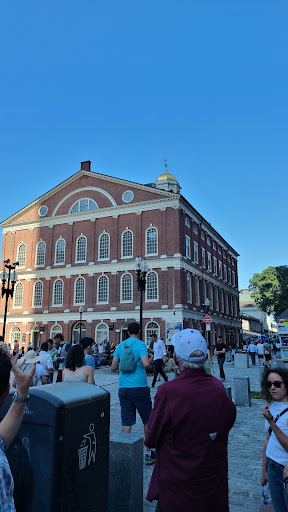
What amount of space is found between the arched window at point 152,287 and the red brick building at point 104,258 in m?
0.09

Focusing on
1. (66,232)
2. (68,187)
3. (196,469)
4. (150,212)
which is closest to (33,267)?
(66,232)

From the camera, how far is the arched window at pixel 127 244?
36188 mm

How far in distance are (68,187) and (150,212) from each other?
10.4 meters

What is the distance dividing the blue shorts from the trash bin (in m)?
2.51

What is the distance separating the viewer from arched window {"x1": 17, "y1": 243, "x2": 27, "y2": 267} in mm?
A: 41284

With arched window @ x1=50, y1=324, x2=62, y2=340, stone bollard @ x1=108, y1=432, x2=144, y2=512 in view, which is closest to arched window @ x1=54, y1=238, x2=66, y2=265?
arched window @ x1=50, y1=324, x2=62, y2=340

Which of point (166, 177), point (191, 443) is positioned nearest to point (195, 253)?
point (166, 177)

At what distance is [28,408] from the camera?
299cm

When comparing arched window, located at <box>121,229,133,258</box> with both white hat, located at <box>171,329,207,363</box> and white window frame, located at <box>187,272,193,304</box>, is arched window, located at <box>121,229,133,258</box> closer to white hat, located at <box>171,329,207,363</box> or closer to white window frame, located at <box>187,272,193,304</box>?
white window frame, located at <box>187,272,193,304</box>

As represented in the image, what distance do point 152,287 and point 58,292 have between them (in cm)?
1053

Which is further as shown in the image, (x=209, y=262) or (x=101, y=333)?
(x=209, y=262)

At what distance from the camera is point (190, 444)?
2521mm

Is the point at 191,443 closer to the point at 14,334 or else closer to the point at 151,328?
the point at 151,328

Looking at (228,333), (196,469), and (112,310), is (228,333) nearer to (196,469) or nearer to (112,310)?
(112,310)
